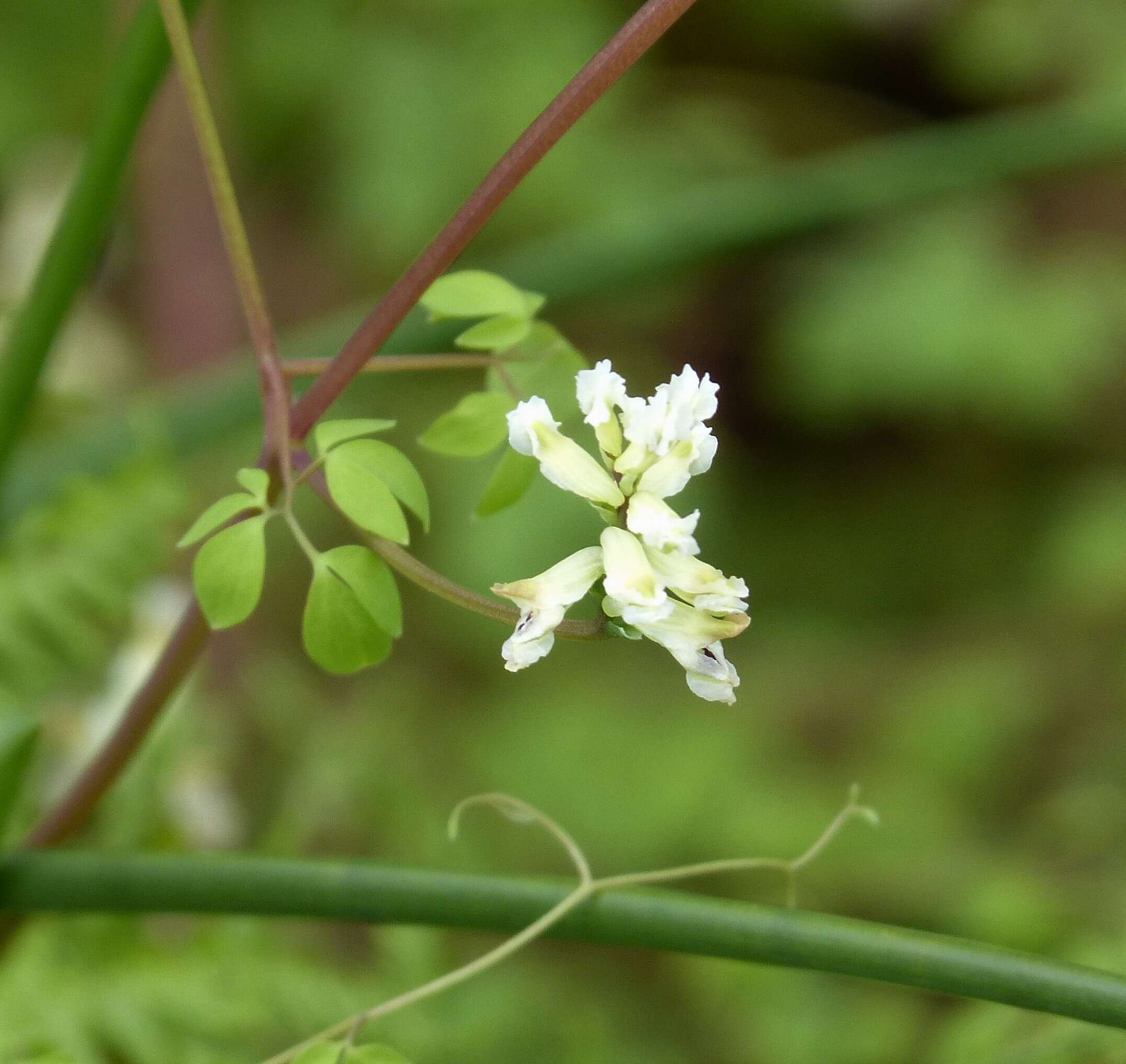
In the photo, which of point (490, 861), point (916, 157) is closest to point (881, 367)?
point (916, 157)

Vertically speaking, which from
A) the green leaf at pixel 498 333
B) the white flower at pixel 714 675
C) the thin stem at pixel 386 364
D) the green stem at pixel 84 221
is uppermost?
the green stem at pixel 84 221

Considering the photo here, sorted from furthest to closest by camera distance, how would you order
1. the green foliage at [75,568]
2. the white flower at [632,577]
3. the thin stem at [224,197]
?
the green foliage at [75,568] → the thin stem at [224,197] → the white flower at [632,577]

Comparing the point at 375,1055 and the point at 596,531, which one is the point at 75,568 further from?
the point at 596,531

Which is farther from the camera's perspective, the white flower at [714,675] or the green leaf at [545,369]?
the green leaf at [545,369]

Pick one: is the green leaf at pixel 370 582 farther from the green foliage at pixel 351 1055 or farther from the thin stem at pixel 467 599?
the green foliage at pixel 351 1055

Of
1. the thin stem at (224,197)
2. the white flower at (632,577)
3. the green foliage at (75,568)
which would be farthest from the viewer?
the green foliage at (75,568)

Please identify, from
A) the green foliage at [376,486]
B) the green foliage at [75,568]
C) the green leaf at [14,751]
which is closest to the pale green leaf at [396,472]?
the green foliage at [376,486]

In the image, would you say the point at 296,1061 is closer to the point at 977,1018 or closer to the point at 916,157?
the point at 977,1018
